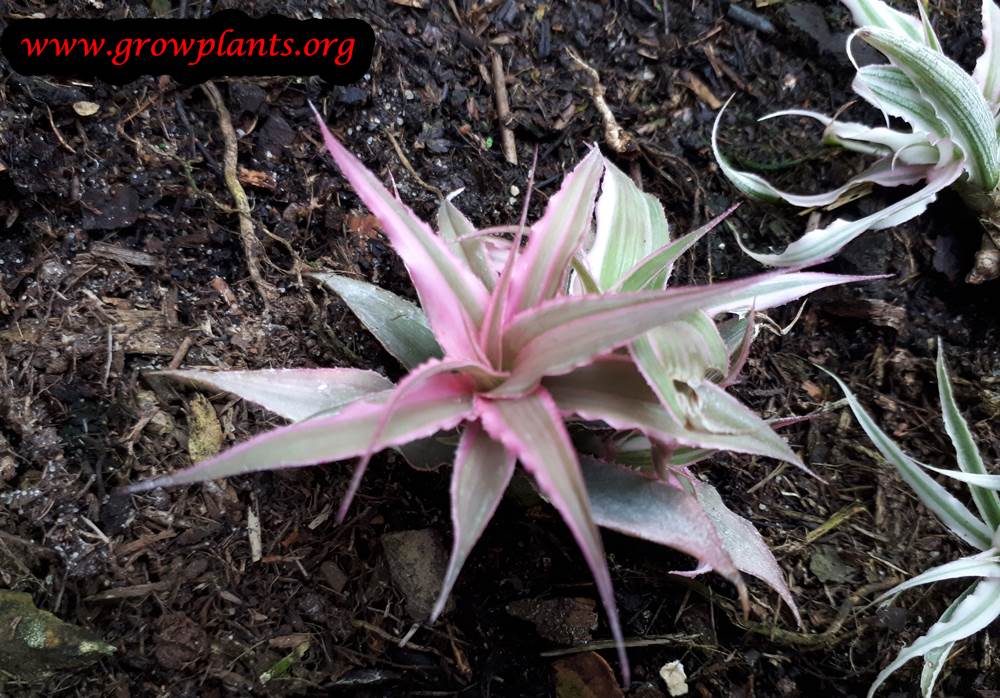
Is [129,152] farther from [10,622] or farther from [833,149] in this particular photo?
[833,149]

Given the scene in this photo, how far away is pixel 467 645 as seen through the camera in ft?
4.17

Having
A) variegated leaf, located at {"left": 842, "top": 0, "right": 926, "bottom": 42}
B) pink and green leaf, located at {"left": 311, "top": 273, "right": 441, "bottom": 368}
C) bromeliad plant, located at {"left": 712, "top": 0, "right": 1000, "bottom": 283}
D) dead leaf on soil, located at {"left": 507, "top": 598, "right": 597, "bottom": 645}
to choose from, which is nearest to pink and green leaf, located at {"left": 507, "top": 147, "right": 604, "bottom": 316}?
pink and green leaf, located at {"left": 311, "top": 273, "right": 441, "bottom": 368}

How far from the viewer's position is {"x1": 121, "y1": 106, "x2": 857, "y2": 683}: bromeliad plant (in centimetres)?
82

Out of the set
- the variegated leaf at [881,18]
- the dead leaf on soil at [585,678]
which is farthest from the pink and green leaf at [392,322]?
the variegated leaf at [881,18]

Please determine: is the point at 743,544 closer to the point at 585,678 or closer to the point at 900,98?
the point at 585,678

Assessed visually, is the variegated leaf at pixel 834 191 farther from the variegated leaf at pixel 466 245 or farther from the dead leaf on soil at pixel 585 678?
the dead leaf on soil at pixel 585 678

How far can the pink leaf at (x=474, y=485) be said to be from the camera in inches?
32.3

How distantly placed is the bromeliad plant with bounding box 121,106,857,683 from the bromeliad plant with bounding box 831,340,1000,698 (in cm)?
36

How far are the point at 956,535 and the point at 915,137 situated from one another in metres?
0.85

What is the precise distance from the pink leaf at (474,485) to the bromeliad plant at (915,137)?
0.91 meters

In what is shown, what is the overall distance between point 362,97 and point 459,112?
22 centimetres

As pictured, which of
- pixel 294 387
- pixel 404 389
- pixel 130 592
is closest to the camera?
pixel 404 389

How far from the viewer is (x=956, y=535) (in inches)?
55.8

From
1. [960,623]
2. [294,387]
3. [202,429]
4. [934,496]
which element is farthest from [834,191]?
[202,429]
